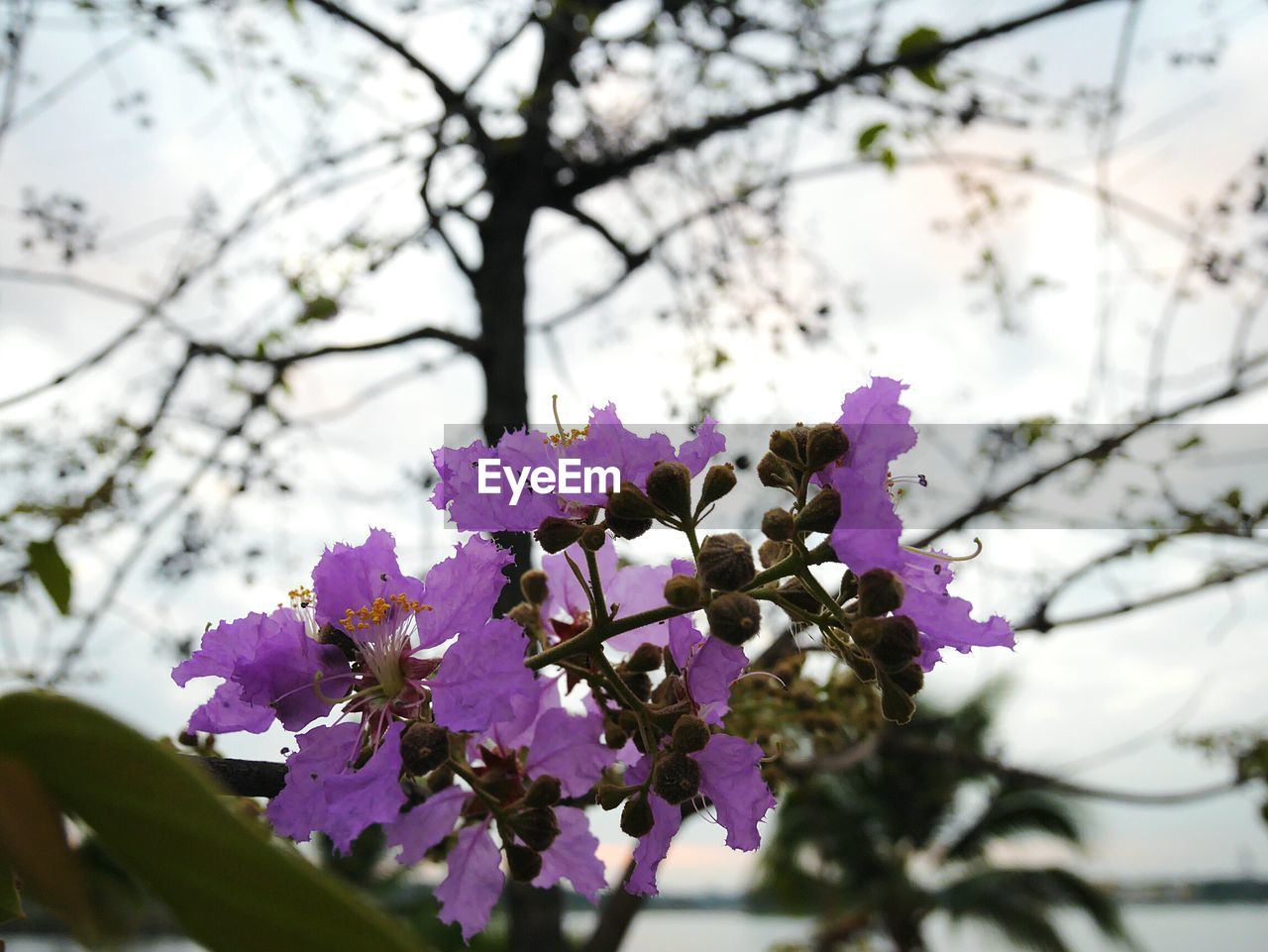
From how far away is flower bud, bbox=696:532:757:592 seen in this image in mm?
647

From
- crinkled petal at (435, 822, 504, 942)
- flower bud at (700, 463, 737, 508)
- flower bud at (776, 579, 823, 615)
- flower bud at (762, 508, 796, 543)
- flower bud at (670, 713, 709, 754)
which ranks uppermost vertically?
flower bud at (700, 463, 737, 508)

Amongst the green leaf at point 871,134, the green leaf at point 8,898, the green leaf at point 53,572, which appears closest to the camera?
the green leaf at point 8,898

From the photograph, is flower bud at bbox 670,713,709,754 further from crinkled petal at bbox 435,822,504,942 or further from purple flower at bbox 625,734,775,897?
crinkled petal at bbox 435,822,504,942

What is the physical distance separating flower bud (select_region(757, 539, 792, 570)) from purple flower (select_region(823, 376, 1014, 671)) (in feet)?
0.23

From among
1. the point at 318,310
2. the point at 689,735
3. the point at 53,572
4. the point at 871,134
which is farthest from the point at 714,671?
the point at 318,310

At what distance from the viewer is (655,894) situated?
747 millimetres

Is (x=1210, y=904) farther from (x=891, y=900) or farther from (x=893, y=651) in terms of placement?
(x=893, y=651)

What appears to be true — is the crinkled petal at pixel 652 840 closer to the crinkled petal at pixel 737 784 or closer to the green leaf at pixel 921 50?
the crinkled petal at pixel 737 784

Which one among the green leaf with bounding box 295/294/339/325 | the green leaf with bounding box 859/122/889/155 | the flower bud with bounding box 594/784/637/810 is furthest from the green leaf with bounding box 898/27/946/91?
the flower bud with bounding box 594/784/637/810

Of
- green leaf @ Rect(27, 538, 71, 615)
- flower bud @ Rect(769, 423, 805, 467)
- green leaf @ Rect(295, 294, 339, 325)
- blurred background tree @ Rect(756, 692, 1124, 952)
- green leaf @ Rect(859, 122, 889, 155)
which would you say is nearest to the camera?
flower bud @ Rect(769, 423, 805, 467)

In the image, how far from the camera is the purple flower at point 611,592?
0.82m

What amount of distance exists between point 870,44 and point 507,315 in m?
1.48

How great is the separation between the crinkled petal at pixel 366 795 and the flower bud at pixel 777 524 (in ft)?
0.95

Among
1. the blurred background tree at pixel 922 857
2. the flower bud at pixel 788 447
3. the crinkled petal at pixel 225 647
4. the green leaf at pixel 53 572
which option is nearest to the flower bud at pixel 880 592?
the flower bud at pixel 788 447
